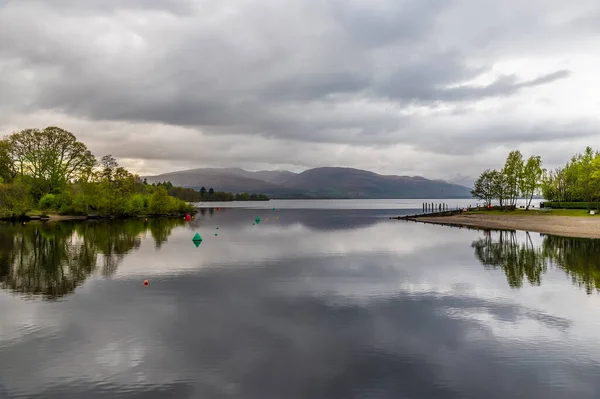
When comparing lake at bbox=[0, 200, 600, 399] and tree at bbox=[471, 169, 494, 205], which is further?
tree at bbox=[471, 169, 494, 205]

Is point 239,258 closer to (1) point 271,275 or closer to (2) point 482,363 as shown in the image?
(1) point 271,275

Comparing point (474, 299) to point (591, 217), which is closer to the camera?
point (474, 299)

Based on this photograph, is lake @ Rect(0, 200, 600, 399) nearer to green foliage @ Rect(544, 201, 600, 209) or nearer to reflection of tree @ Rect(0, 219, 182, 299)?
reflection of tree @ Rect(0, 219, 182, 299)

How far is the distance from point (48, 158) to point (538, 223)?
125423 mm

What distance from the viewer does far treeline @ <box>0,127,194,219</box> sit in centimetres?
11056

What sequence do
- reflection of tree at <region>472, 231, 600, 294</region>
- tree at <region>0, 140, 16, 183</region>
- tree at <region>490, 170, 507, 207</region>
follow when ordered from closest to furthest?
reflection of tree at <region>472, 231, 600, 294</region>, tree at <region>0, 140, 16, 183</region>, tree at <region>490, 170, 507, 207</region>

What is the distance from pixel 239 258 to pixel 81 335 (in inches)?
1088

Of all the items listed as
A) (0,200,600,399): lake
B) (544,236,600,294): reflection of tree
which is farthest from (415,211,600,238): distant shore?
(0,200,600,399): lake

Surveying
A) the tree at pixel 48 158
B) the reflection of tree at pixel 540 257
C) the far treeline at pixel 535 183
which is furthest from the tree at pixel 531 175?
the tree at pixel 48 158

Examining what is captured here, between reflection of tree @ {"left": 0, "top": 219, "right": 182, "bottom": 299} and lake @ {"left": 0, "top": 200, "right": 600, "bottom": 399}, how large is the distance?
1.17ft

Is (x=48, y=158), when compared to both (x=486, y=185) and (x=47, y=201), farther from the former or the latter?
(x=486, y=185)

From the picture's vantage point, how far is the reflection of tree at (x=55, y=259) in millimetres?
33594

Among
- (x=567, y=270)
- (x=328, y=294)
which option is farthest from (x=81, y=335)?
(x=567, y=270)

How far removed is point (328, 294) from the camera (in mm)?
30078
